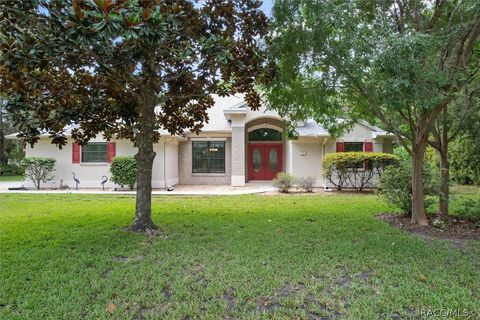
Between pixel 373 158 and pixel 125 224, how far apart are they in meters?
11.7

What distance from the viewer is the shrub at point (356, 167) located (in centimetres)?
1555

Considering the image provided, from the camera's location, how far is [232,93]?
7859 mm

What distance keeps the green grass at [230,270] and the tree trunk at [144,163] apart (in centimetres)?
48

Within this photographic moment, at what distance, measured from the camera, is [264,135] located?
67.3 feet

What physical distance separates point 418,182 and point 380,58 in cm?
382

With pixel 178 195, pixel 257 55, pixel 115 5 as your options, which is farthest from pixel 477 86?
pixel 178 195

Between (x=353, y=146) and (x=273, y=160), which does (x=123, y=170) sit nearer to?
(x=273, y=160)

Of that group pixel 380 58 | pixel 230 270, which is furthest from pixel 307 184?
pixel 230 270

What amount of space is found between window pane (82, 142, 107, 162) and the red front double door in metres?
8.16

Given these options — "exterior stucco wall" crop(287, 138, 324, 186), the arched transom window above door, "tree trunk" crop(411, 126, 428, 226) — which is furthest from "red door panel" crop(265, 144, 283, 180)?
"tree trunk" crop(411, 126, 428, 226)

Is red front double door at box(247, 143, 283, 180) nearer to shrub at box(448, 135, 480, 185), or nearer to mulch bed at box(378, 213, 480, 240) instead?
shrub at box(448, 135, 480, 185)

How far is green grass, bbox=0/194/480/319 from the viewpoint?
3766 mm

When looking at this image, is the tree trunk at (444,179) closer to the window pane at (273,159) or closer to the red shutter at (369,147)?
the red shutter at (369,147)

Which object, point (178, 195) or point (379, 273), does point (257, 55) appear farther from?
point (178, 195)
